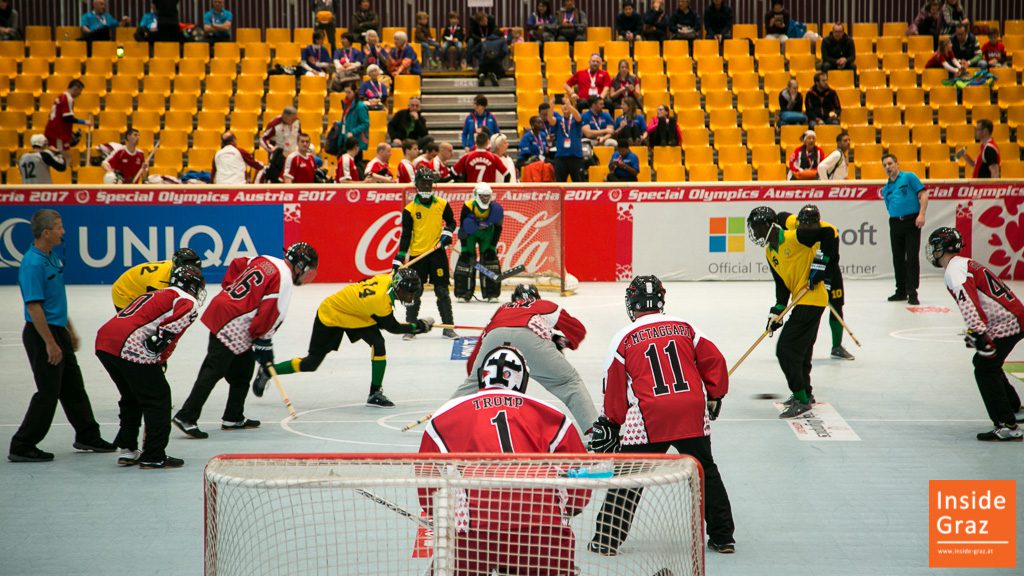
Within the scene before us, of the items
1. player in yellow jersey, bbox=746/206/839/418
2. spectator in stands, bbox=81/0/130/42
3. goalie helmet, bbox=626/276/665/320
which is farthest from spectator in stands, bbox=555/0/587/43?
goalie helmet, bbox=626/276/665/320

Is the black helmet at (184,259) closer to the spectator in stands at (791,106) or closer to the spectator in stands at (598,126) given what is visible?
the spectator in stands at (598,126)

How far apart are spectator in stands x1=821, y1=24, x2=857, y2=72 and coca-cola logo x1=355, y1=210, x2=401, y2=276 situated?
9.85m

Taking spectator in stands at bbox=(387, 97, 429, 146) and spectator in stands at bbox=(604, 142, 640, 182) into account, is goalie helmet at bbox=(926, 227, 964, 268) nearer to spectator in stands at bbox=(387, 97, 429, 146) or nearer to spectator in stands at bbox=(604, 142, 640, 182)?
spectator in stands at bbox=(604, 142, 640, 182)

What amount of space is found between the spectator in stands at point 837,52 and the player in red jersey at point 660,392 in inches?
701

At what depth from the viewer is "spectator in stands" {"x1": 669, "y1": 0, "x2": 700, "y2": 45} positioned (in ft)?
77.1

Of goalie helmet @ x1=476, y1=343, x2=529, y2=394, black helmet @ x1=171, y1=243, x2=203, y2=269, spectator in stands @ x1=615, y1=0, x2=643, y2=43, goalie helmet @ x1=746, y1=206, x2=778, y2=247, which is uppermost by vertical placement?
spectator in stands @ x1=615, y1=0, x2=643, y2=43

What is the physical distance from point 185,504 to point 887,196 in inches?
463

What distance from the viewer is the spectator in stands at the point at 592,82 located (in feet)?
69.8

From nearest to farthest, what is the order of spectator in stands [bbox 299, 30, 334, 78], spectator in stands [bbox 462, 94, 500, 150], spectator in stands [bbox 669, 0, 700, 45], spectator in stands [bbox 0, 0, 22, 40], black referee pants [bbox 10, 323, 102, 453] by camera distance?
black referee pants [bbox 10, 323, 102, 453] → spectator in stands [bbox 462, 94, 500, 150] → spectator in stands [bbox 299, 30, 334, 78] → spectator in stands [bbox 669, 0, 700, 45] → spectator in stands [bbox 0, 0, 22, 40]

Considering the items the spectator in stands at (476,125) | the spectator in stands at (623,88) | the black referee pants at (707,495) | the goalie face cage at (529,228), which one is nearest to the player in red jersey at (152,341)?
the black referee pants at (707,495)

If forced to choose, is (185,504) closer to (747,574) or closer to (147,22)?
(747,574)

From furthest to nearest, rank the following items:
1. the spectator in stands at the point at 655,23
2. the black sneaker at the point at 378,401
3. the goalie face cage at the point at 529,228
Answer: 1. the spectator in stands at the point at 655,23
2. the goalie face cage at the point at 529,228
3. the black sneaker at the point at 378,401

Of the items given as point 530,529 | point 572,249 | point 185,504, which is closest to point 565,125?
point 572,249

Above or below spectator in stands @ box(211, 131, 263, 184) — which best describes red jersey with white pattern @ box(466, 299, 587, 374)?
below
